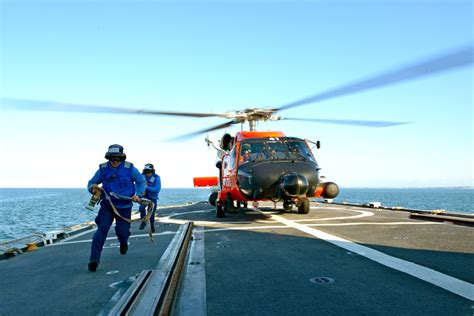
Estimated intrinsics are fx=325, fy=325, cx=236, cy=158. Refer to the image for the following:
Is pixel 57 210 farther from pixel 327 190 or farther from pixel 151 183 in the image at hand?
pixel 327 190

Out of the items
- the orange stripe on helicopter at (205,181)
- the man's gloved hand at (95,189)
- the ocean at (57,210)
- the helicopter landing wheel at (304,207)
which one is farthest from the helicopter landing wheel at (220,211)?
the ocean at (57,210)

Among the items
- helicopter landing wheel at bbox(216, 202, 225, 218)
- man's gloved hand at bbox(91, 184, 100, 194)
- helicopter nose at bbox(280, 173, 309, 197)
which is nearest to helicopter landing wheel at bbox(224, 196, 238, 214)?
helicopter landing wheel at bbox(216, 202, 225, 218)

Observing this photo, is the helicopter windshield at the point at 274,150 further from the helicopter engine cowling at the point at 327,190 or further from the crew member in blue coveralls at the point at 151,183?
the crew member in blue coveralls at the point at 151,183

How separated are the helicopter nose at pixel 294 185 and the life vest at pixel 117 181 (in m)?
5.32

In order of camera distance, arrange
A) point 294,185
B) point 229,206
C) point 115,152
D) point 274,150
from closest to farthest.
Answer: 1. point 115,152
2. point 294,185
3. point 274,150
4. point 229,206

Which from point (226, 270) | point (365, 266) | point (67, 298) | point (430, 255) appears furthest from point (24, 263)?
point (430, 255)

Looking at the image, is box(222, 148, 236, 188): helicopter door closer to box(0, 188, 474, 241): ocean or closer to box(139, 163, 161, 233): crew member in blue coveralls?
box(139, 163, 161, 233): crew member in blue coveralls

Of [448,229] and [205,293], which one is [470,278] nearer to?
[205,293]

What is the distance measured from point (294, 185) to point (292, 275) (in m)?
5.24

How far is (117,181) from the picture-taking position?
542 centimetres

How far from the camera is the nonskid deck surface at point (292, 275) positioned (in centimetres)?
342

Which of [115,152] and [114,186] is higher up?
[115,152]

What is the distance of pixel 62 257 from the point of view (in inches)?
260

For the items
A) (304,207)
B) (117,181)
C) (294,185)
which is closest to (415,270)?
(117,181)
